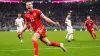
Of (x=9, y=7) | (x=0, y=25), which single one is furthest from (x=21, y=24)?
(x=9, y=7)

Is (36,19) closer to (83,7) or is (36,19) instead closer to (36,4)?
(36,4)

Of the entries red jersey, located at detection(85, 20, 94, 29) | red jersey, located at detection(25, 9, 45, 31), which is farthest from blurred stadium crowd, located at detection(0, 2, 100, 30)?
red jersey, located at detection(25, 9, 45, 31)

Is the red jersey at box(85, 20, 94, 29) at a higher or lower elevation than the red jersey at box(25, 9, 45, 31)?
lower

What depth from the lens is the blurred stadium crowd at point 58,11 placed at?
70287mm

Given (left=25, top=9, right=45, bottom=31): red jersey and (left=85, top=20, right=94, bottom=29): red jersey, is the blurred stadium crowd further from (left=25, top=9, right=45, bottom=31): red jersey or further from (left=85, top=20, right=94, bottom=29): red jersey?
(left=25, top=9, right=45, bottom=31): red jersey

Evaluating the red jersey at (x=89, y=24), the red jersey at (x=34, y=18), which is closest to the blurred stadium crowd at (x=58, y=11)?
the red jersey at (x=89, y=24)

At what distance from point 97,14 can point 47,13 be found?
43.0ft

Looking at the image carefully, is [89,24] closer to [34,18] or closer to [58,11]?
[34,18]

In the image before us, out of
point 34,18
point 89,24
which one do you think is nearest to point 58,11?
point 89,24

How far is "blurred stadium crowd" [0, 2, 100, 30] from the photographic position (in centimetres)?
7029

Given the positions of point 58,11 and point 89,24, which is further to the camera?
point 58,11

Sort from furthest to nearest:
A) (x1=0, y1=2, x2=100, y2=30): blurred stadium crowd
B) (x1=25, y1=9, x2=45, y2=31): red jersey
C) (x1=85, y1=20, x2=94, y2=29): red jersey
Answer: (x1=0, y1=2, x2=100, y2=30): blurred stadium crowd
(x1=85, y1=20, x2=94, y2=29): red jersey
(x1=25, y1=9, x2=45, y2=31): red jersey

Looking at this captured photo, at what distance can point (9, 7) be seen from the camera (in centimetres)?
7356

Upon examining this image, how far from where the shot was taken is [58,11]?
74.0 metres
